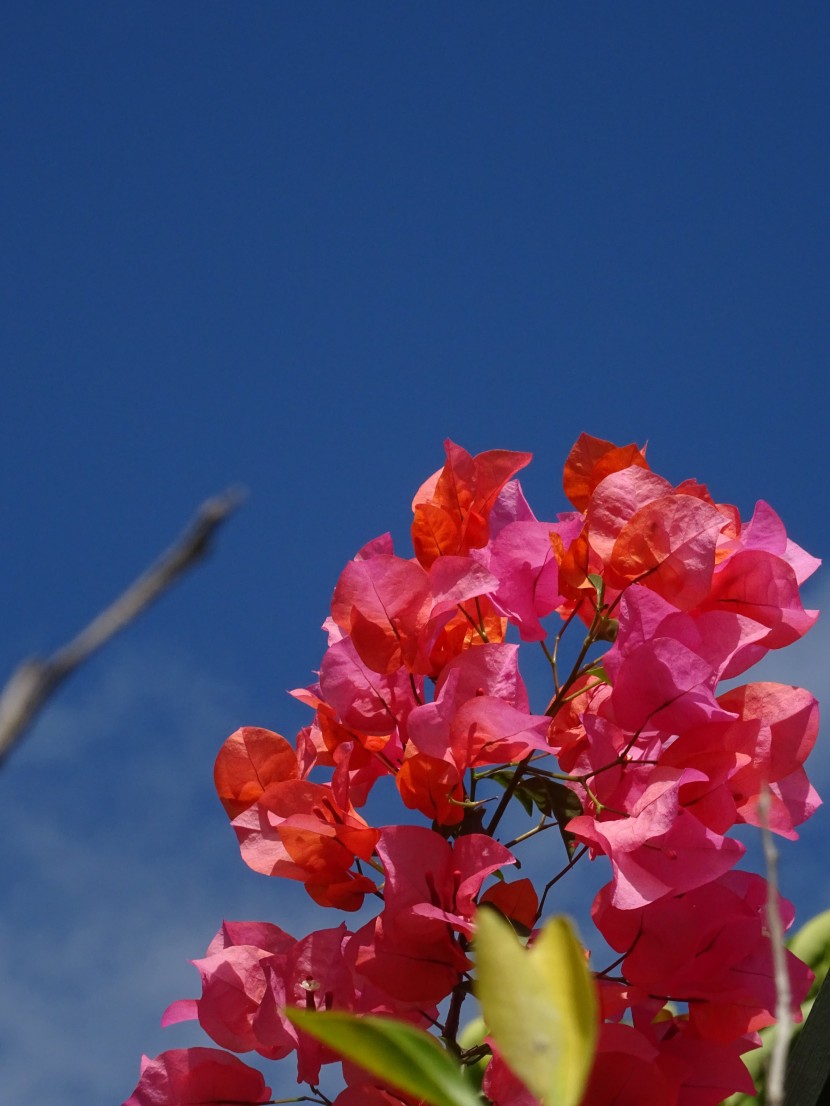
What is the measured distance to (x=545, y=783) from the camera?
84 centimetres

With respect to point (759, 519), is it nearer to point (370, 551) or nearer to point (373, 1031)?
point (370, 551)

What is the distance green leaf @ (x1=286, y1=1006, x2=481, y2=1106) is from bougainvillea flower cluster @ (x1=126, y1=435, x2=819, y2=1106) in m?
0.43

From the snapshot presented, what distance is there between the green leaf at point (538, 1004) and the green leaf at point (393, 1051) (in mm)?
28

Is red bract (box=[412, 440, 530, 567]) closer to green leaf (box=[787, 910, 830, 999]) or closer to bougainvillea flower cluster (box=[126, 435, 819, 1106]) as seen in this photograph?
bougainvillea flower cluster (box=[126, 435, 819, 1106])

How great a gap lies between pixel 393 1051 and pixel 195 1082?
2.00 ft

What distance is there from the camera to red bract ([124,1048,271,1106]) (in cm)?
81

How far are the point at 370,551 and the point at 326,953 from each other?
11.3 inches

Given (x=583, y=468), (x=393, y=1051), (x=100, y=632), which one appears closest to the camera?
(x=100, y=632)

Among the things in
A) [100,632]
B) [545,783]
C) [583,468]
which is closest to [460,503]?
[583,468]

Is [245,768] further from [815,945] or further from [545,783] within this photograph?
[815,945]

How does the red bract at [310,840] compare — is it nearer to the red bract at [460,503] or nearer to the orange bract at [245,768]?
the orange bract at [245,768]

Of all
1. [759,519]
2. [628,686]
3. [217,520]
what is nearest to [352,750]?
[628,686]

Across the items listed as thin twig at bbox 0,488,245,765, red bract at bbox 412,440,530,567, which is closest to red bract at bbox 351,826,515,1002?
red bract at bbox 412,440,530,567

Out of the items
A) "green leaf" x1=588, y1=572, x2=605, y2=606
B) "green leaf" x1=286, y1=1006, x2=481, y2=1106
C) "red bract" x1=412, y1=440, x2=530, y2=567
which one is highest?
"red bract" x1=412, y1=440, x2=530, y2=567
